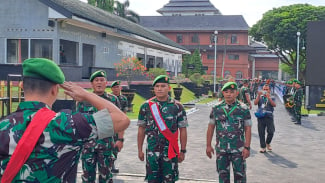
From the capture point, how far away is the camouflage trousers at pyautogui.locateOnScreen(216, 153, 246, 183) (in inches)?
219

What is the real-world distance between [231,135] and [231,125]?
6.0 inches

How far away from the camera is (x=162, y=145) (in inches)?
212

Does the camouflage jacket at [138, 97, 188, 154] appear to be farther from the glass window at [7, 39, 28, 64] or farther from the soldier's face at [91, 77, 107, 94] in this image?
the glass window at [7, 39, 28, 64]

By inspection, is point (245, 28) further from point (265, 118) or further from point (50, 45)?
point (265, 118)

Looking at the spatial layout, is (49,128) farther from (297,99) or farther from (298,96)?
(297,99)

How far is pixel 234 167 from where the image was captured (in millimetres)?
5605

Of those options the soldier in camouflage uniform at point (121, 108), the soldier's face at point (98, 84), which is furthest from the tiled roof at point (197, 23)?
the soldier's face at point (98, 84)

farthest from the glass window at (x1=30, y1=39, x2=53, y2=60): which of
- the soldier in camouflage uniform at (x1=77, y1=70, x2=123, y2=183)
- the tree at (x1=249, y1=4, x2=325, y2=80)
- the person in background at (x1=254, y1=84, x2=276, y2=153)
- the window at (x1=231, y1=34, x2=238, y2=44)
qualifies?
the window at (x1=231, y1=34, x2=238, y2=44)

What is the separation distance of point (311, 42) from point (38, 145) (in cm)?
2635

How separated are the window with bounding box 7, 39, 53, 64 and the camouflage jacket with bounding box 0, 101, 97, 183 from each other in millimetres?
20389

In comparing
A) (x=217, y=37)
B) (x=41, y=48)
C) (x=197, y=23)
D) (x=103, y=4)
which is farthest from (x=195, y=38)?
(x=41, y=48)

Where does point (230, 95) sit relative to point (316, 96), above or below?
above

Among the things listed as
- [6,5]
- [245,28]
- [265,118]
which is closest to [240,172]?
[265,118]

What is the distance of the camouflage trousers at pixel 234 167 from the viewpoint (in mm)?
5559
